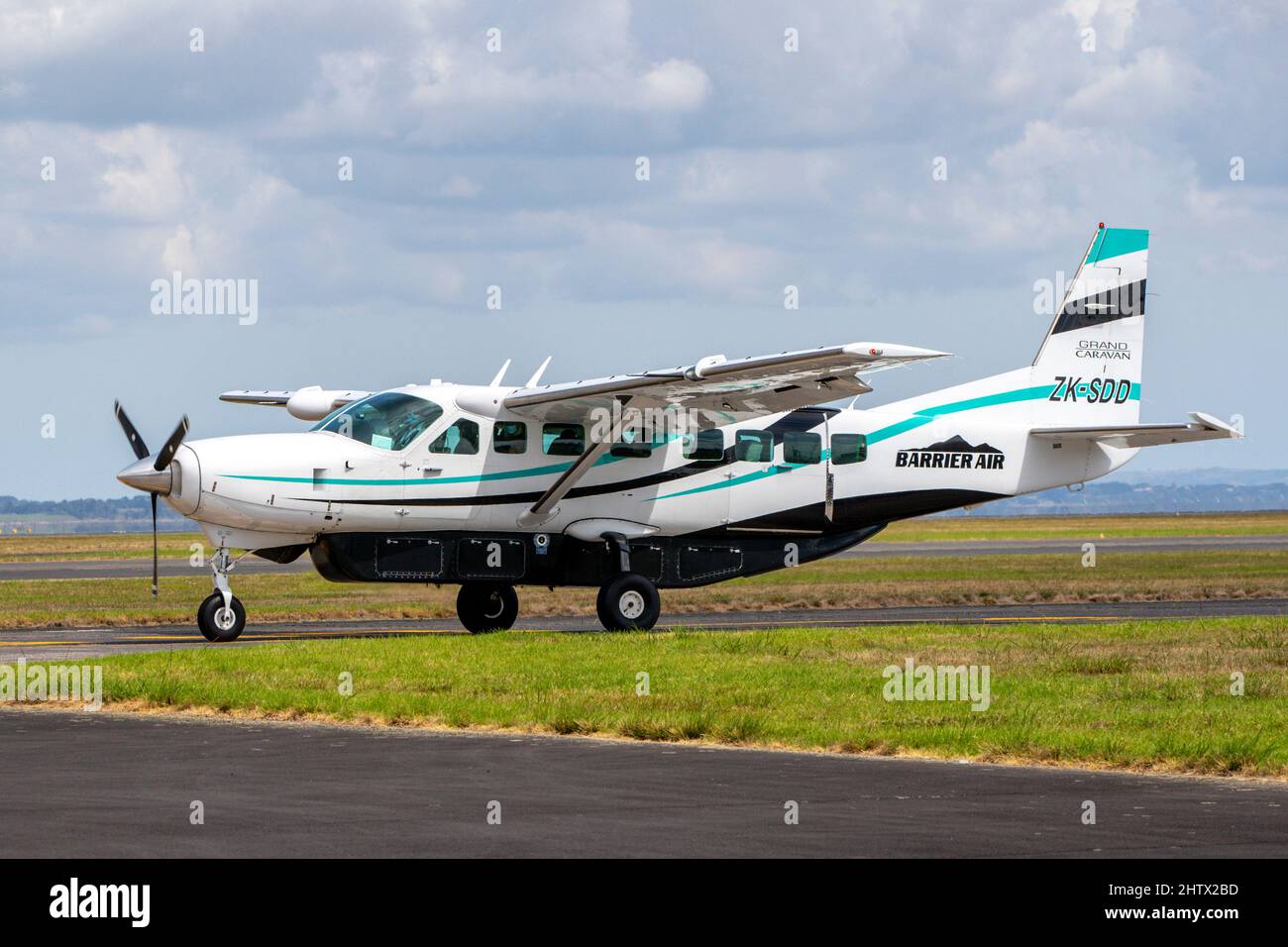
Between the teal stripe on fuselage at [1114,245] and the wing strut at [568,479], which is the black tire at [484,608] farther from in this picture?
the teal stripe on fuselage at [1114,245]

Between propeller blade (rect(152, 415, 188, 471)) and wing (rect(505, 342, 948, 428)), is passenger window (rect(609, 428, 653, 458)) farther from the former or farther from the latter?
propeller blade (rect(152, 415, 188, 471))

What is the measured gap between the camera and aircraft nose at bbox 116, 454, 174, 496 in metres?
23.0

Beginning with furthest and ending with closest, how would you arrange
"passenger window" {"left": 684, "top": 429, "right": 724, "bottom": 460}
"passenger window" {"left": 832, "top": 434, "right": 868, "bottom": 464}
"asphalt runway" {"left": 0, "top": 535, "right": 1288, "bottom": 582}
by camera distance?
"asphalt runway" {"left": 0, "top": 535, "right": 1288, "bottom": 582} < "passenger window" {"left": 832, "top": 434, "right": 868, "bottom": 464} < "passenger window" {"left": 684, "top": 429, "right": 724, "bottom": 460}

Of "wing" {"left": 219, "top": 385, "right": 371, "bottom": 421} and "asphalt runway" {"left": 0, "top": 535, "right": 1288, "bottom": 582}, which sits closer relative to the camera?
"wing" {"left": 219, "top": 385, "right": 371, "bottom": 421}

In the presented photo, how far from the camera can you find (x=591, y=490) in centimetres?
2572

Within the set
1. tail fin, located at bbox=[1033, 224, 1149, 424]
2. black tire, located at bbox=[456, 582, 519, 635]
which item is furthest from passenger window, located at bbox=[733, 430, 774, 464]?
tail fin, located at bbox=[1033, 224, 1149, 424]

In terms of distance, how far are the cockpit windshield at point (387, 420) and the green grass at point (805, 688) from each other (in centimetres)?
295

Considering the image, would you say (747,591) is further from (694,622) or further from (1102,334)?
(1102,334)

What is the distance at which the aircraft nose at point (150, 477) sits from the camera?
906 inches

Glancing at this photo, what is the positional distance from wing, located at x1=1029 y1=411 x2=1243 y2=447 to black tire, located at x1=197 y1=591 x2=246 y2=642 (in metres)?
13.3

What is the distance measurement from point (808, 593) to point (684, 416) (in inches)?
436

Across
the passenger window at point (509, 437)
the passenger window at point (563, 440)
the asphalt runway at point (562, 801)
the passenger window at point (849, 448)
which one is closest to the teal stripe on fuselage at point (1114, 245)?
the passenger window at point (849, 448)
